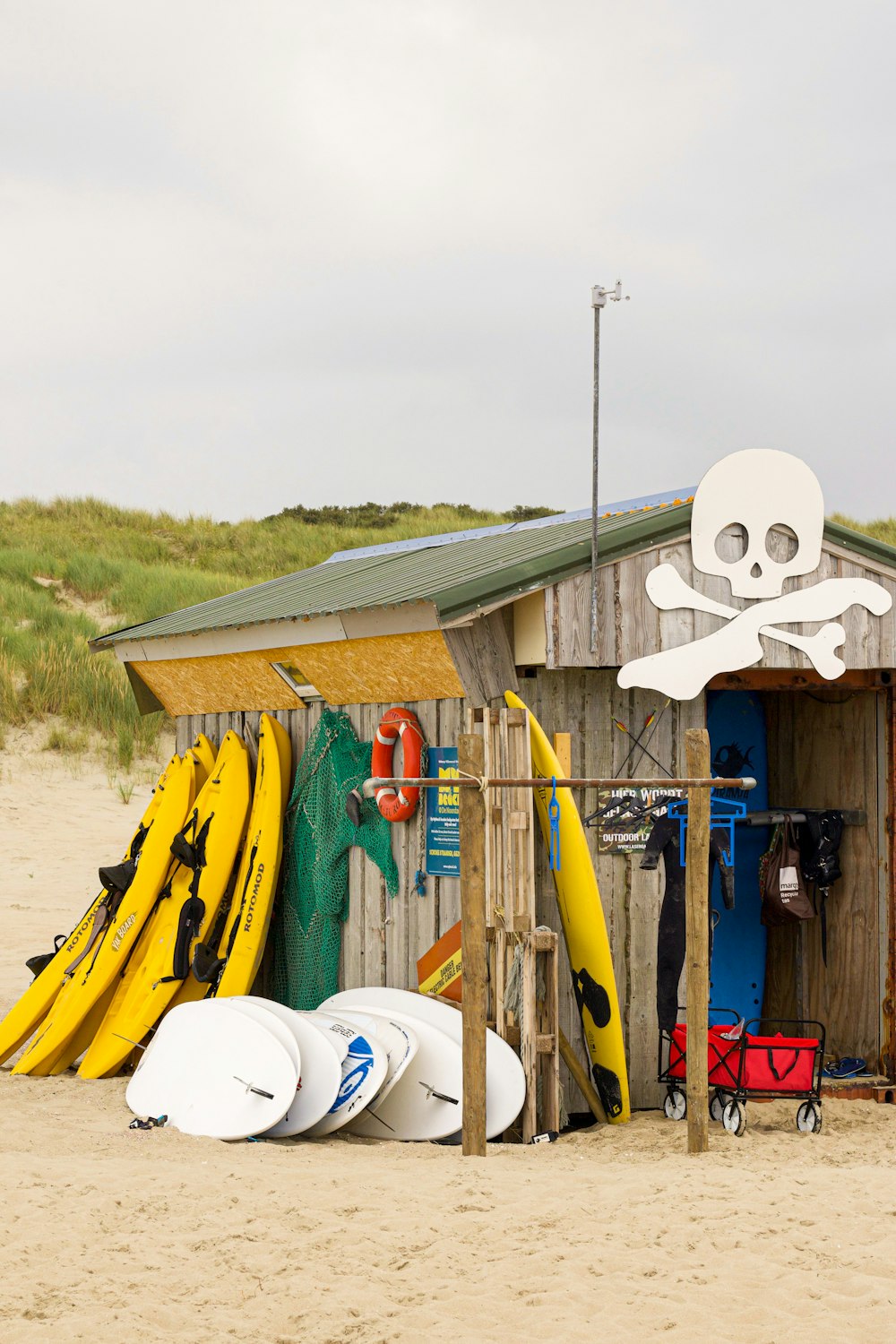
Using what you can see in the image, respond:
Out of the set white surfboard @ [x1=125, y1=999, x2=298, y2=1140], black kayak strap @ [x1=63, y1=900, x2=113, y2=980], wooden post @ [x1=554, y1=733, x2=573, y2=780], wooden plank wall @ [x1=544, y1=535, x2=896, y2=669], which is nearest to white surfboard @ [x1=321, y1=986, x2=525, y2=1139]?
white surfboard @ [x1=125, y1=999, x2=298, y2=1140]

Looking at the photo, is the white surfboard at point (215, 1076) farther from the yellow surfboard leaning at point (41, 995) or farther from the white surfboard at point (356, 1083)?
the yellow surfboard leaning at point (41, 995)

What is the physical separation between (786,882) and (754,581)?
1.96 m

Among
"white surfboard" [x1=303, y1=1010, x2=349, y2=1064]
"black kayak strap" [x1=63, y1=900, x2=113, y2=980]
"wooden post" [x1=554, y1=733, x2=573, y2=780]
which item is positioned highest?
"wooden post" [x1=554, y1=733, x2=573, y2=780]

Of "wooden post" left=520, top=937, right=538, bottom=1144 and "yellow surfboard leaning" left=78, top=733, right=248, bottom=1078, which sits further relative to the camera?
"yellow surfboard leaning" left=78, top=733, right=248, bottom=1078

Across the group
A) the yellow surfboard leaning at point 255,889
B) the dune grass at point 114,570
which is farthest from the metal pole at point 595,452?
the dune grass at point 114,570

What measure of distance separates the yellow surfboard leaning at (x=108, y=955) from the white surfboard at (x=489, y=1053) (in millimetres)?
1836

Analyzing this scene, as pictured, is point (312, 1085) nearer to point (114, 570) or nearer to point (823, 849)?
point (823, 849)

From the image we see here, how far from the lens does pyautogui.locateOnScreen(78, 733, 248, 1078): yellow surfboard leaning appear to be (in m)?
8.37

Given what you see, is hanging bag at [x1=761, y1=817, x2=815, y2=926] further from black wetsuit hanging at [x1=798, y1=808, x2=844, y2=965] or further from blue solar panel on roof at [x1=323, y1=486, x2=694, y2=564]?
blue solar panel on roof at [x1=323, y1=486, x2=694, y2=564]

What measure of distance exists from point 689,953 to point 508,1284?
2042 mm

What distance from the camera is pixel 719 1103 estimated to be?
7.09 metres

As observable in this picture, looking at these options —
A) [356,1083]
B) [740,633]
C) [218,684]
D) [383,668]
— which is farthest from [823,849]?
[218,684]

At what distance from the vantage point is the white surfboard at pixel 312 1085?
21.7 ft

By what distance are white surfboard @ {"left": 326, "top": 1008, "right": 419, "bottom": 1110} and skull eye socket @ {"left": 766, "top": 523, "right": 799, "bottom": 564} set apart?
9.86 feet
